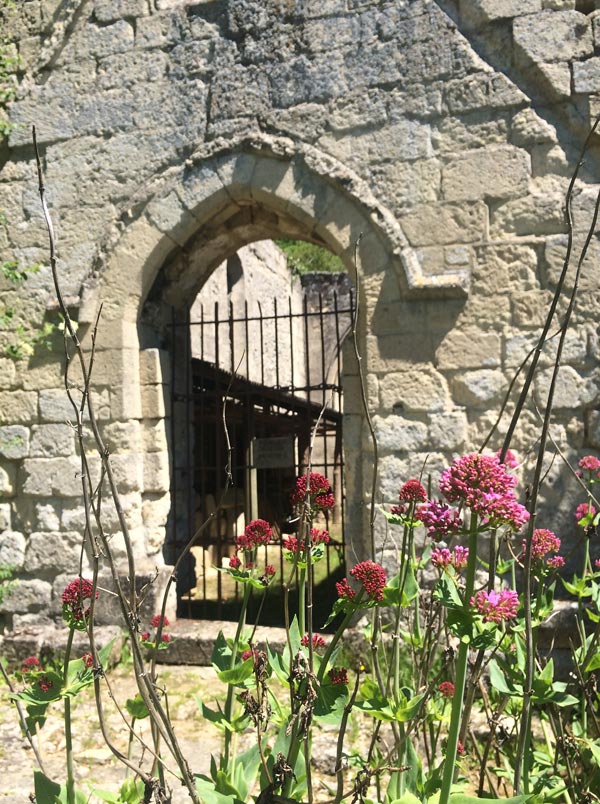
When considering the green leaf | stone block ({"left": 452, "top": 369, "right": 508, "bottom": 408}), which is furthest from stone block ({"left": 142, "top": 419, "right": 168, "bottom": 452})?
the green leaf

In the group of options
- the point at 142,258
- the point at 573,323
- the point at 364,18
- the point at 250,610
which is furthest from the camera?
the point at 250,610

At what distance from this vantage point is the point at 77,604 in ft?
5.21

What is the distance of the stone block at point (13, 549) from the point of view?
4.90 meters

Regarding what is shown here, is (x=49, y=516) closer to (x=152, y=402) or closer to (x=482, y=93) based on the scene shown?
(x=152, y=402)

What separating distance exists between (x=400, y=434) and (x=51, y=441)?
2.35m

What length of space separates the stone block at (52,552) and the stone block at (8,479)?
13.6 inches

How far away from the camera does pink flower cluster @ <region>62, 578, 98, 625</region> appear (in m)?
1.56

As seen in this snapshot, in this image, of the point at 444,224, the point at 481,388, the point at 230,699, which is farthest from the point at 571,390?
the point at 230,699

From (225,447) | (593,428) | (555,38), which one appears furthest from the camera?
(225,447)

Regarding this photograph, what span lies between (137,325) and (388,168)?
197 cm

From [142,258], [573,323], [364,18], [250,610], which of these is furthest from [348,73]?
[250,610]

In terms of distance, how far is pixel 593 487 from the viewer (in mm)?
3865

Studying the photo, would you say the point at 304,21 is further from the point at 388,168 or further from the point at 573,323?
the point at 573,323

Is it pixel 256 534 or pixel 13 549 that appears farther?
pixel 13 549
